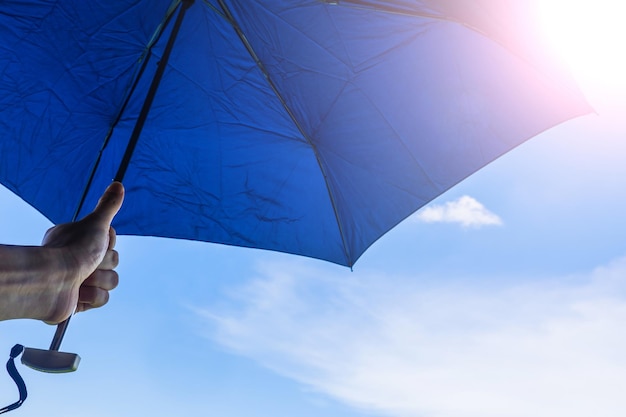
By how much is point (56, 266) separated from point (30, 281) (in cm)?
10

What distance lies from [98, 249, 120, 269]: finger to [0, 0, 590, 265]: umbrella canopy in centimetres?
119

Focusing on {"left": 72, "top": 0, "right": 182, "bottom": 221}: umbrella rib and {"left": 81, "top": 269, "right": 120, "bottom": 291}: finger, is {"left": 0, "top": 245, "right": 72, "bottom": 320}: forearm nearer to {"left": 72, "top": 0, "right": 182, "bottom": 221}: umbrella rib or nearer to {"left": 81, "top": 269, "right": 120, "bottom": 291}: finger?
{"left": 81, "top": 269, "right": 120, "bottom": 291}: finger

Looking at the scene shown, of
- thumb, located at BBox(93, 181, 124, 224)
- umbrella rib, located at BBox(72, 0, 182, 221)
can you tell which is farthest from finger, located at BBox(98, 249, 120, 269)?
umbrella rib, located at BBox(72, 0, 182, 221)

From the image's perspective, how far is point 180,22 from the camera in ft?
10.0

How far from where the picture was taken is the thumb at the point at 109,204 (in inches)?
58.1

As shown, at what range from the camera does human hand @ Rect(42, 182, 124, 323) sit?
3.87ft

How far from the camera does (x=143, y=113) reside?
9.12 ft

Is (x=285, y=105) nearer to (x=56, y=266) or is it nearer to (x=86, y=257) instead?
(x=86, y=257)

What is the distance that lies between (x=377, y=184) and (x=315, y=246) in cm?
71

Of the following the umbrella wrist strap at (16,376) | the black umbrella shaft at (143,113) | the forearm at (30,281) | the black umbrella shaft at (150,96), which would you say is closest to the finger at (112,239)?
the forearm at (30,281)

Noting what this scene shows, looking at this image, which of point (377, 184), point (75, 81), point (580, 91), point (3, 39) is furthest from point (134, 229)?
point (580, 91)

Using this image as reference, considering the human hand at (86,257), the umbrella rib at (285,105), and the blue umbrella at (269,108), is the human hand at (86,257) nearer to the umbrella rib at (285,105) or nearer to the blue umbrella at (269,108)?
the blue umbrella at (269,108)

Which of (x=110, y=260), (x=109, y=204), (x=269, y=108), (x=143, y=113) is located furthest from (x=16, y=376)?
(x=269, y=108)

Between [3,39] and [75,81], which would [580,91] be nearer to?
[75,81]
